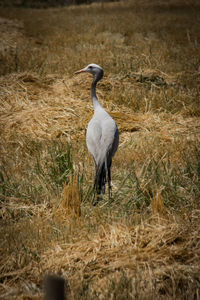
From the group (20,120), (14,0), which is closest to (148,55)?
(20,120)

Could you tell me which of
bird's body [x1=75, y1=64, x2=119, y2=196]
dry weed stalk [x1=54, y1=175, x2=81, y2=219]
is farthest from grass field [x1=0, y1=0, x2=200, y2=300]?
bird's body [x1=75, y1=64, x2=119, y2=196]

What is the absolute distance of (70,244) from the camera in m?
2.97

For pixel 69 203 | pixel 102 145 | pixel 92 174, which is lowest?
pixel 92 174

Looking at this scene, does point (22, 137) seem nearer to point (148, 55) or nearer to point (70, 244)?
point (70, 244)

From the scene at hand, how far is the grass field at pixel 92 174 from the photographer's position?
267 cm

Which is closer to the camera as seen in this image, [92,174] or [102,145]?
[102,145]

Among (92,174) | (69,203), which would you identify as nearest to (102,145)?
(92,174)

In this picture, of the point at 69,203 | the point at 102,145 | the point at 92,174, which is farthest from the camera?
the point at 92,174

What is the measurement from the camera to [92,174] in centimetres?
430

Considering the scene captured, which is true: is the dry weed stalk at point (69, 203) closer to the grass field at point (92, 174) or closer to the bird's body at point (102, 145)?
the grass field at point (92, 174)

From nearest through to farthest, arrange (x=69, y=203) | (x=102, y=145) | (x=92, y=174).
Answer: (x=69, y=203) < (x=102, y=145) < (x=92, y=174)

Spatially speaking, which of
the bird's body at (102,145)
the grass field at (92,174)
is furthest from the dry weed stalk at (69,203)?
the bird's body at (102,145)

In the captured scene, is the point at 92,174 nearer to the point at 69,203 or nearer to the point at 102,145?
the point at 102,145

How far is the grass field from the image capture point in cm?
267
